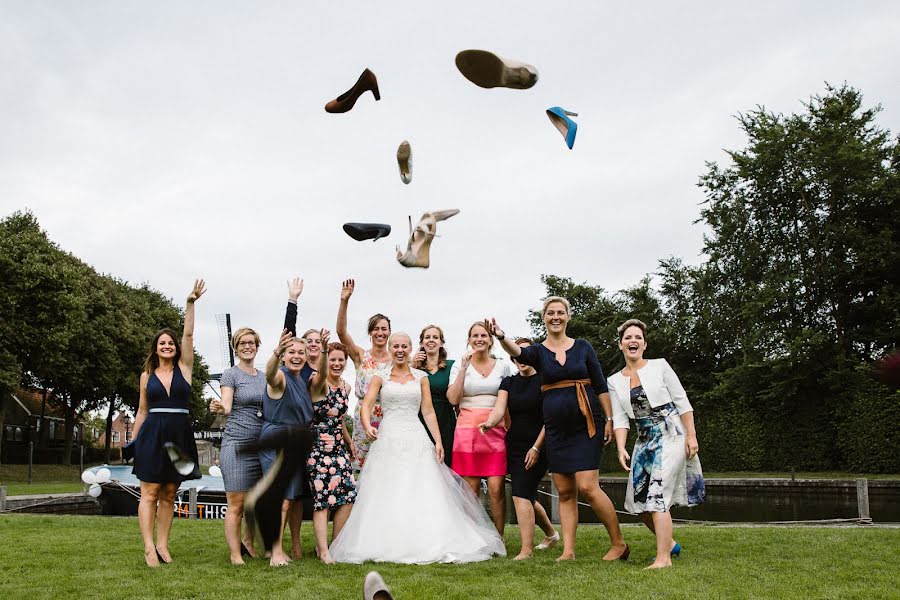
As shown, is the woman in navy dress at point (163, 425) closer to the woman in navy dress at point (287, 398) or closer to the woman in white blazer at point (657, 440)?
the woman in navy dress at point (287, 398)

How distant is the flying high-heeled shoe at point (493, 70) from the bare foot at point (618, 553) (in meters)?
3.82

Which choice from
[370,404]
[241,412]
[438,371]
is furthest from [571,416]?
[241,412]

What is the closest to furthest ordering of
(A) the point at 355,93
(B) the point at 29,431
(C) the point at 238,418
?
(A) the point at 355,93, (C) the point at 238,418, (B) the point at 29,431

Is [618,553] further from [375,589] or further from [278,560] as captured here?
[375,589]

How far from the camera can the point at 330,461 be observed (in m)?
7.02

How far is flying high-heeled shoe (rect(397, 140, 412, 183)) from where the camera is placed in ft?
22.7

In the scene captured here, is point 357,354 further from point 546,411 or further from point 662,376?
point 662,376

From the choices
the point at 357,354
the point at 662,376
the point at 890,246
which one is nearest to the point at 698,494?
the point at 662,376

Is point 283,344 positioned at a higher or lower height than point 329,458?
higher

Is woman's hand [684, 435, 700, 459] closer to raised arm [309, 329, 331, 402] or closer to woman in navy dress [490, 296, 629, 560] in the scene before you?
woman in navy dress [490, 296, 629, 560]

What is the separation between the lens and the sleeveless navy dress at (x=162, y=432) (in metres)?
6.79

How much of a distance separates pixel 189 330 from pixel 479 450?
2.77m

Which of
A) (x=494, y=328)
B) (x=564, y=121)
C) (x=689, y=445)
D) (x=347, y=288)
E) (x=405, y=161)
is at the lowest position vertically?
(x=689, y=445)

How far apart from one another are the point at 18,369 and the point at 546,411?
94.5ft
